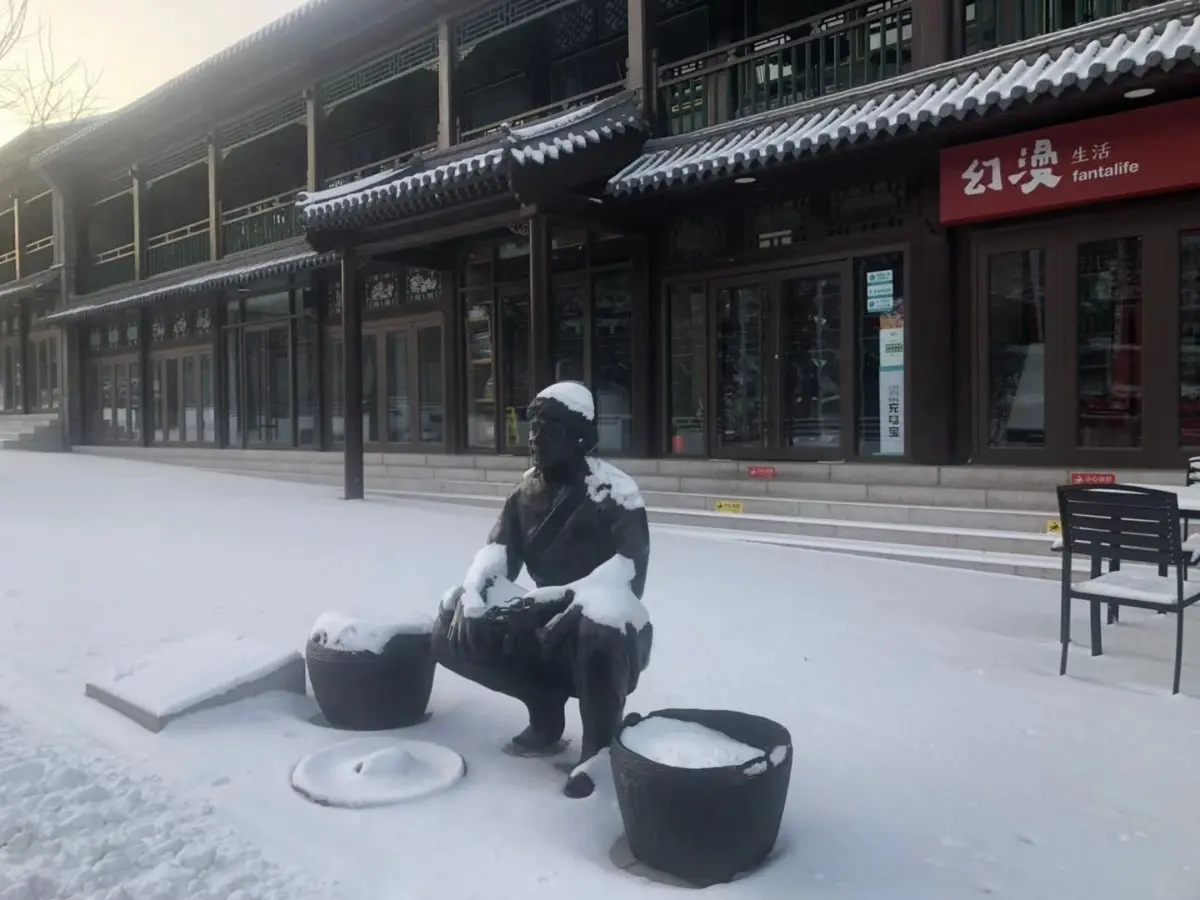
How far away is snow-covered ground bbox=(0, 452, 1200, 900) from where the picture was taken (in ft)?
9.17

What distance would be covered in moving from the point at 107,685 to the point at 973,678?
416 centimetres

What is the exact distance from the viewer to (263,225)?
672 inches

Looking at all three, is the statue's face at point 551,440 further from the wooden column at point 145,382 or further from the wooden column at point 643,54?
the wooden column at point 145,382

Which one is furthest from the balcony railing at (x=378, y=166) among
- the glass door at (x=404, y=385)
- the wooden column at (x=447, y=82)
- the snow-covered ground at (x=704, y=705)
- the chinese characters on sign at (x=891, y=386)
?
the snow-covered ground at (x=704, y=705)

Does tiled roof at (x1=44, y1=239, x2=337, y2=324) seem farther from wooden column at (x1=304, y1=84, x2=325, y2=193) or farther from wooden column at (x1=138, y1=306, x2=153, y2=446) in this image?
wooden column at (x1=304, y1=84, x2=325, y2=193)

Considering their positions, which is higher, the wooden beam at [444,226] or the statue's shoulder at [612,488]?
the wooden beam at [444,226]

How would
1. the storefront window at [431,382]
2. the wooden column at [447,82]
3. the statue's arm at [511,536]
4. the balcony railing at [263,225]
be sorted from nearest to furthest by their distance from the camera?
the statue's arm at [511,536] → the wooden column at [447,82] → the storefront window at [431,382] → the balcony railing at [263,225]

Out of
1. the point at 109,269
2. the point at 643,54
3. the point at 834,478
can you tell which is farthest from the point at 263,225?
the point at 834,478

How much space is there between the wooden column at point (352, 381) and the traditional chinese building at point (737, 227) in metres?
0.04

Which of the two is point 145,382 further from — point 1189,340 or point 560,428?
point 560,428

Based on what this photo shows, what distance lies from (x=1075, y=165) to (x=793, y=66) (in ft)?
10.4

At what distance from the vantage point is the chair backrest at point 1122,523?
172 inches

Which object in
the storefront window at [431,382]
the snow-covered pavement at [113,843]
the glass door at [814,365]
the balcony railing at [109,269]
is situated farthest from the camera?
the balcony railing at [109,269]

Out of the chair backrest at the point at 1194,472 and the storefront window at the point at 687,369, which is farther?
the storefront window at the point at 687,369
